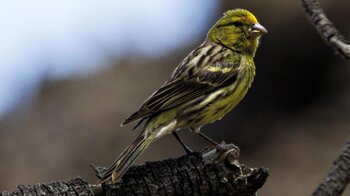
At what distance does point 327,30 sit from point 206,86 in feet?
8.62

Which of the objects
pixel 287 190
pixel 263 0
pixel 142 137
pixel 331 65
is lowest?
pixel 287 190

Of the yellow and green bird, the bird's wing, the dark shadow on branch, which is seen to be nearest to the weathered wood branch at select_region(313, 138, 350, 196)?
the dark shadow on branch

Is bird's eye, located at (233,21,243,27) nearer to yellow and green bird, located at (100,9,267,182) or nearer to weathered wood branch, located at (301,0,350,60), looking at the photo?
yellow and green bird, located at (100,9,267,182)

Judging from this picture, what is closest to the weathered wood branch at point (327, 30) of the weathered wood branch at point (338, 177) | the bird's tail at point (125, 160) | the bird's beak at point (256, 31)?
the weathered wood branch at point (338, 177)

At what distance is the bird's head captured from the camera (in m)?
7.66

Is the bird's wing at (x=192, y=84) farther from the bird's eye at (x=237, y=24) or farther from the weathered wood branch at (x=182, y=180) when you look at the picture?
the weathered wood branch at (x=182, y=180)

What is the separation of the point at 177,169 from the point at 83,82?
11.0 metres

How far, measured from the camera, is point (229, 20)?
770 centimetres

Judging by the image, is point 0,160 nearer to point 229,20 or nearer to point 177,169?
point 229,20

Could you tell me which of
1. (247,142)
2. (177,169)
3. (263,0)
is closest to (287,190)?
(247,142)

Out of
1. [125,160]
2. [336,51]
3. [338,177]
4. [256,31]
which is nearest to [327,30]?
[336,51]

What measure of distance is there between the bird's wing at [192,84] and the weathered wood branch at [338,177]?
278 centimetres

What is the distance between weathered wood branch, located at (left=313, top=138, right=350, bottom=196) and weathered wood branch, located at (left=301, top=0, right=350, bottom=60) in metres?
0.64

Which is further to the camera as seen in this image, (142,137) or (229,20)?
(229,20)
